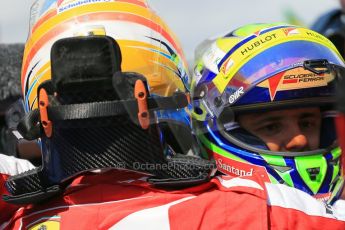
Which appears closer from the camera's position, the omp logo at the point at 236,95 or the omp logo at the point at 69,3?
the omp logo at the point at 69,3

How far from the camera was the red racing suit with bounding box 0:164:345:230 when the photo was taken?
1.71 m

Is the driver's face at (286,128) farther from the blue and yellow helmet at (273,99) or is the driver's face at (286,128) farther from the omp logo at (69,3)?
the omp logo at (69,3)

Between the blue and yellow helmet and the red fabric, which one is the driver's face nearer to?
the blue and yellow helmet

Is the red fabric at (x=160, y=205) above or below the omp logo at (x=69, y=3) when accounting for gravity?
below

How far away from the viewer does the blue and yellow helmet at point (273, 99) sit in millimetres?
2414

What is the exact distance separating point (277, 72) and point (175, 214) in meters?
0.90

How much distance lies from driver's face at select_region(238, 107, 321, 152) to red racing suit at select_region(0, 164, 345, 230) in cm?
59

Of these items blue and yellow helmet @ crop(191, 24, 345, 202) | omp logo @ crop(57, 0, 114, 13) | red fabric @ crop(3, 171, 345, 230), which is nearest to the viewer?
red fabric @ crop(3, 171, 345, 230)

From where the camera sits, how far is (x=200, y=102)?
2578 mm

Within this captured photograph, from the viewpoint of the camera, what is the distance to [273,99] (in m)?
2.44

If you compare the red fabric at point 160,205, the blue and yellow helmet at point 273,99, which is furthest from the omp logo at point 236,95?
the red fabric at point 160,205

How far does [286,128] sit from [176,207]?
853 mm

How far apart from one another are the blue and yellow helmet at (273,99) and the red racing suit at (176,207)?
0.54 metres

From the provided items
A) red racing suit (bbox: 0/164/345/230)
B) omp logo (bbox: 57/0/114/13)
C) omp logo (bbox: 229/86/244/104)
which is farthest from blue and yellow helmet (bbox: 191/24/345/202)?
omp logo (bbox: 57/0/114/13)
